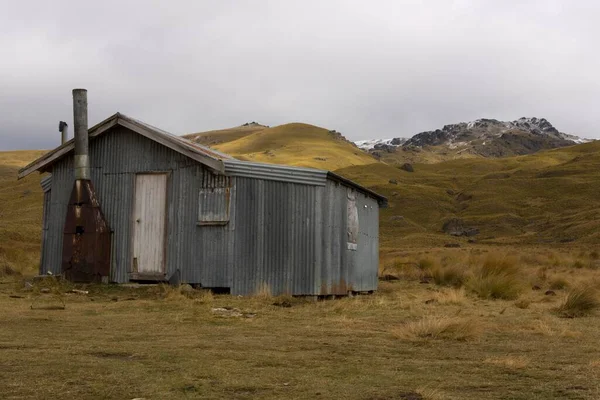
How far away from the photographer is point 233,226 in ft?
50.0

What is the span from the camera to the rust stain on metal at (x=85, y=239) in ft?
53.0

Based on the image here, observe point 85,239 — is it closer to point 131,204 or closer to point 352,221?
point 131,204

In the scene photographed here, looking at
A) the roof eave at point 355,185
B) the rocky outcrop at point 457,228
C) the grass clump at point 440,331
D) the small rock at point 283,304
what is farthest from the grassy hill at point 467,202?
the grass clump at point 440,331

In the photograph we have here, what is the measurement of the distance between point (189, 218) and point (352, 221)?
3787 mm

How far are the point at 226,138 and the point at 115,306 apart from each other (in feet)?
373

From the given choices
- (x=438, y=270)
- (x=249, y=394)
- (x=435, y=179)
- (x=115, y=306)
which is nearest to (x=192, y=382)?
(x=249, y=394)

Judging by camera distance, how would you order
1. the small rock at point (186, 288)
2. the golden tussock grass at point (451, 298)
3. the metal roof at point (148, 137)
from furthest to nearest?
1. the metal roof at point (148, 137)
2. the small rock at point (186, 288)
3. the golden tussock grass at point (451, 298)

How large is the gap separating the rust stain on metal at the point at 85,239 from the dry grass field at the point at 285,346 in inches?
24.0

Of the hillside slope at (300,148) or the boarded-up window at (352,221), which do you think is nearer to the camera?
the boarded-up window at (352,221)

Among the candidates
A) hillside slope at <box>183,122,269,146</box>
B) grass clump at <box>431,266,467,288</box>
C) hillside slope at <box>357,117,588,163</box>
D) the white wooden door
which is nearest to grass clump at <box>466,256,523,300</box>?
grass clump at <box>431,266,467,288</box>

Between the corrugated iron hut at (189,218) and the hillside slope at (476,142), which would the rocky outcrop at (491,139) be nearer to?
the hillside slope at (476,142)

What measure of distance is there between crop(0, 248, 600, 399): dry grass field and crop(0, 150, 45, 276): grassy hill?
31.1 ft

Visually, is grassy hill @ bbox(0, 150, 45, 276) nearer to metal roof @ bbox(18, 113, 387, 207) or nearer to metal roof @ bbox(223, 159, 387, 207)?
metal roof @ bbox(18, 113, 387, 207)

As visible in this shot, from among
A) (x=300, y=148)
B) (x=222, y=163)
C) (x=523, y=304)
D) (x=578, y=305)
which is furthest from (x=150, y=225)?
(x=300, y=148)
